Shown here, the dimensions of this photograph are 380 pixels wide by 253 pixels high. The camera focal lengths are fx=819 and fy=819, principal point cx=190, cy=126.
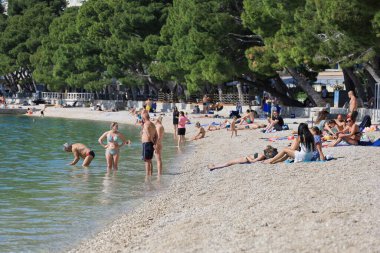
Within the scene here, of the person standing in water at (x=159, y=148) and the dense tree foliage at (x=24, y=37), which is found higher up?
the dense tree foliage at (x=24, y=37)

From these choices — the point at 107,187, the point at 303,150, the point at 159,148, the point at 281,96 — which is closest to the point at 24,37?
the point at 281,96

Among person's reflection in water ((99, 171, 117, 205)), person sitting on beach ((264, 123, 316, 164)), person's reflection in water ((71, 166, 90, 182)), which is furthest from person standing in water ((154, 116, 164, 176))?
person sitting on beach ((264, 123, 316, 164))

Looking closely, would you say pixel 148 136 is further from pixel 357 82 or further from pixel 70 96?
pixel 70 96

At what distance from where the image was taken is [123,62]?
6469 cm

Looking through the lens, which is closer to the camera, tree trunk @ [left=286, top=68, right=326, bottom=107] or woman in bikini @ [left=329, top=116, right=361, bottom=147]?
woman in bikini @ [left=329, top=116, right=361, bottom=147]

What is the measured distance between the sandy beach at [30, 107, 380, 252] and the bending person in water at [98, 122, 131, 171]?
1.92 m

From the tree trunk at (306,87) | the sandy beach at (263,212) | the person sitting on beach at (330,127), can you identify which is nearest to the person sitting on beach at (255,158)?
the sandy beach at (263,212)

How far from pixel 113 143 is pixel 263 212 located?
9711 mm

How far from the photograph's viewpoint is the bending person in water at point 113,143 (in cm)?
2082

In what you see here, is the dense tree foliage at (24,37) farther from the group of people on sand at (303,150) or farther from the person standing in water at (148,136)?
the group of people on sand at (303,150)

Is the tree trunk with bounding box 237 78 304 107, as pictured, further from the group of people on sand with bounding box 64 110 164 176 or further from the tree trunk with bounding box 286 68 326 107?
the group of people on sand with bounding box 64 110 164 176

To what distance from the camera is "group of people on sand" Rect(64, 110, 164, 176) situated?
19016 mm

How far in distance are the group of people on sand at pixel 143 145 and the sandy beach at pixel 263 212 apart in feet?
2.82

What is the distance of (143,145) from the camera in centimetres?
1928
